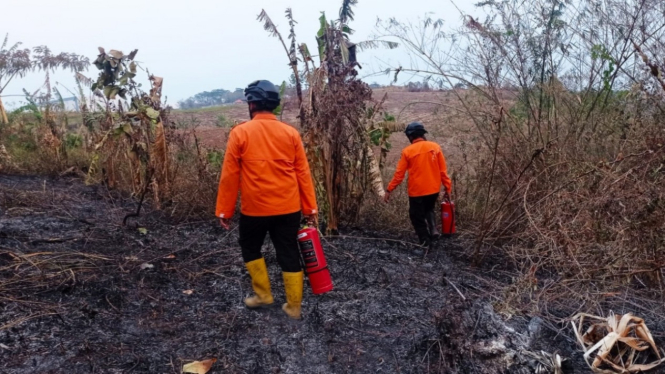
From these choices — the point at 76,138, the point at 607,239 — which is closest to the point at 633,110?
the point at 607,239

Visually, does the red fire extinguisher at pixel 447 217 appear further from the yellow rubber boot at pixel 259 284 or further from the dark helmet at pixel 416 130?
the yellow rubber boot at pixel 259 284

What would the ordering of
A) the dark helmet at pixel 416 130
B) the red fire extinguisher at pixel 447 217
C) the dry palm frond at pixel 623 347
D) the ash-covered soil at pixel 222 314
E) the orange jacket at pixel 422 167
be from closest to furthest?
the dry palm frond at pixel 623 347
the ash-covered soil at pixel 222 314
the orange jacket at pixel 422 167
the dark helmet at pixel 416 130
the red fire extinguisher at pixel 447 217

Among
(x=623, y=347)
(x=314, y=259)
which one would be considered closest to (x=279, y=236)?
(x=314, y=259)

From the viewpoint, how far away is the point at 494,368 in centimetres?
352

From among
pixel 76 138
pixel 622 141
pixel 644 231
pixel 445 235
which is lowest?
pixel 445 235

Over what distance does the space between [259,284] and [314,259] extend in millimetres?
495

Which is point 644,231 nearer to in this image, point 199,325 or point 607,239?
point 607,239

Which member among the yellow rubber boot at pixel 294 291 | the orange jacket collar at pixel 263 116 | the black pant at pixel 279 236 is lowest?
the yellow rubber boot at pixel 294 291

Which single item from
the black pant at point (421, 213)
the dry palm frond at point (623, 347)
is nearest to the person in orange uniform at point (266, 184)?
the dry palm frond at point (623, 347)

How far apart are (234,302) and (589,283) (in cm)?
296

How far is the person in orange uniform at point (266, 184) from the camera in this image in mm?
4242

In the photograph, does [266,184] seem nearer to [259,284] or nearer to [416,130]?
[259,284]

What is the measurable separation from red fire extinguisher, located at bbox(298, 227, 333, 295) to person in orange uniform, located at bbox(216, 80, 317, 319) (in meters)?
0.06

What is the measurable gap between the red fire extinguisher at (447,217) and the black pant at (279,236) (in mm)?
3206
